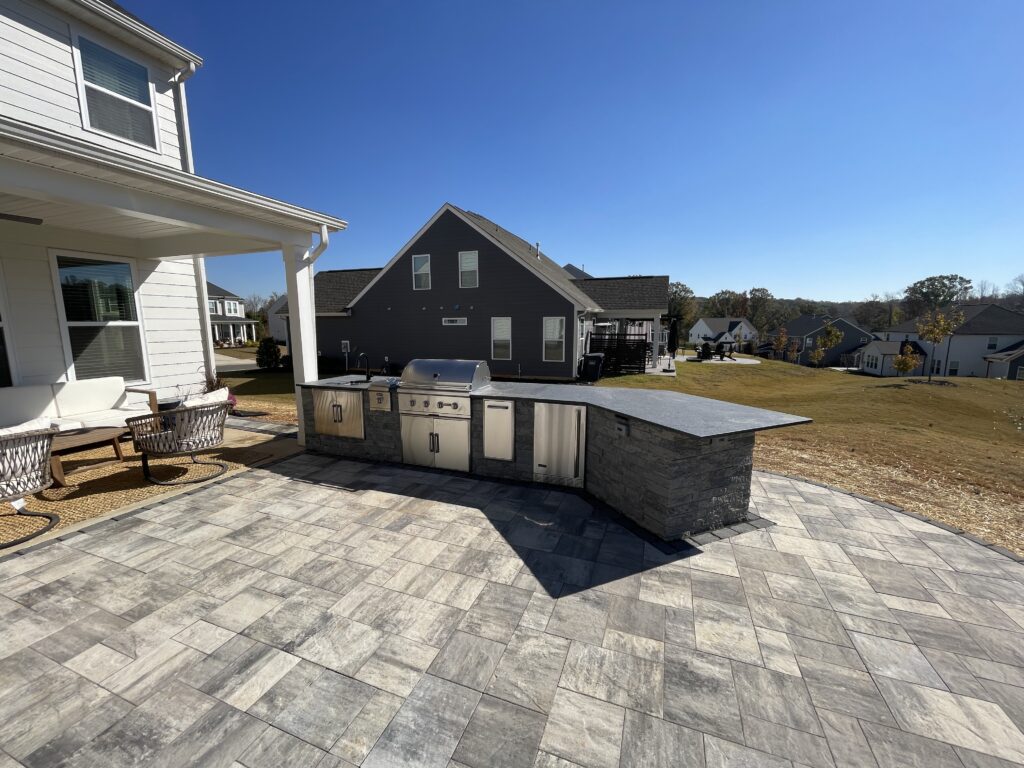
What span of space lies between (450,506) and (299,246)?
5.11 m

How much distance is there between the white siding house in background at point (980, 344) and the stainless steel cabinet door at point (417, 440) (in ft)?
146

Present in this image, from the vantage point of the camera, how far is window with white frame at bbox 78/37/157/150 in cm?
639

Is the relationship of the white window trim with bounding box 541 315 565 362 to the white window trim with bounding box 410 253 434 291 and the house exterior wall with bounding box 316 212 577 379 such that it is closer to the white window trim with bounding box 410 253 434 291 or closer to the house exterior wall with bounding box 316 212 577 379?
the house exterior wall with bounding box 316 212 577 379

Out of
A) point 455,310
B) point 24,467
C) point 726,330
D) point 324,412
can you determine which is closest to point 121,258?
point 324,412

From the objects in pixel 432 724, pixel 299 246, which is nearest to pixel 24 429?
pixel 299 246

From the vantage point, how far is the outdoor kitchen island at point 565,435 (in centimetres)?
397

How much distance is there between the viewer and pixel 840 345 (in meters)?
47.4

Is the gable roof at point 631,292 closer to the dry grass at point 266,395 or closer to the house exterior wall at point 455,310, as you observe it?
the house exterior wall at point 455,310

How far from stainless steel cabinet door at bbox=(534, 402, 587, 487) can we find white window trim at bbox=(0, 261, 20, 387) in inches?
305

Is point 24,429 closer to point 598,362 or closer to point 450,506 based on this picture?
point 450,506

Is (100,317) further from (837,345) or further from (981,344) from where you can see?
(837,345)

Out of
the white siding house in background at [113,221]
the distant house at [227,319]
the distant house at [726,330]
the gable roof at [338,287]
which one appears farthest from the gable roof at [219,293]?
the distant house at [726,330]

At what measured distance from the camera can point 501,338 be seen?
1725 centimetres

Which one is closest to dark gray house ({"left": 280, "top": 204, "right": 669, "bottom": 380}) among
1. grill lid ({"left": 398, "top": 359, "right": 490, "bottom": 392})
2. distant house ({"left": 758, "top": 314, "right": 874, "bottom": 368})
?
grill lid ({"left": 398, "top": 359, "right": 490, "bottom": 392})
